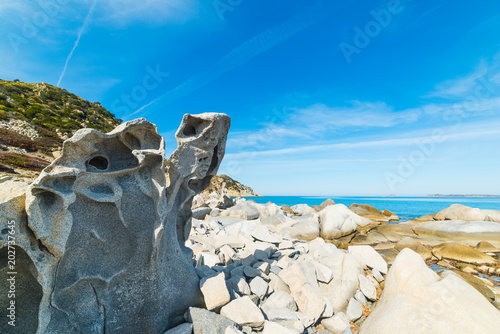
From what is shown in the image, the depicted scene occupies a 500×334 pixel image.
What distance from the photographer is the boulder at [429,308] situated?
11.6 ft

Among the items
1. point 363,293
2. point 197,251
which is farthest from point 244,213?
point 363,293

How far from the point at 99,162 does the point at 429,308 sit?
582cm

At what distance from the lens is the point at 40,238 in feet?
7.72

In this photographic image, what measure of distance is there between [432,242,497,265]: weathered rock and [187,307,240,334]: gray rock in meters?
10.7

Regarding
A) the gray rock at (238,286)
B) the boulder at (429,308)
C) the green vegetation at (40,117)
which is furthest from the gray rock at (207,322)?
the green vegetation at (40,117)

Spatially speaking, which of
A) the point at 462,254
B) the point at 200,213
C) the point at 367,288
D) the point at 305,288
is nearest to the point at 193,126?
the point at 305,288

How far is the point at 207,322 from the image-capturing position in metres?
3.25

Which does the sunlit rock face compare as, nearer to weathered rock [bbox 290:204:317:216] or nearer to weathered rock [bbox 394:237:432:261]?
weathered rock [bbox 394:237:432:261]

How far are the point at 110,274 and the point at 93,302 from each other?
0.35m

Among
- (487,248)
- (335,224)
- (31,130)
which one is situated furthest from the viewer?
(31,130)

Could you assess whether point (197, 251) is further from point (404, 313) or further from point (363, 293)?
point (404, 313)

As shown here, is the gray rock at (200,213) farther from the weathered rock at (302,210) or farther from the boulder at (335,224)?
the weathered rock at (302,210)

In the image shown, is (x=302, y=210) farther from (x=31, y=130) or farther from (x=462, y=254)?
(x=31, y=130)

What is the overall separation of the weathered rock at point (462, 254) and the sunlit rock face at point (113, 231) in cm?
1120
